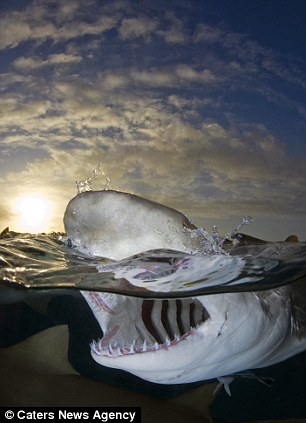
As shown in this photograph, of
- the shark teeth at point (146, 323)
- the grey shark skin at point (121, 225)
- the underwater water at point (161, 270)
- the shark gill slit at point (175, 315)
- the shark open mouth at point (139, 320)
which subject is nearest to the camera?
the shark teeth at point (146, 323)

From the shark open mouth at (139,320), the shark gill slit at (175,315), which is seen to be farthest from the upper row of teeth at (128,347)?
the shark gill slit at (175,315)

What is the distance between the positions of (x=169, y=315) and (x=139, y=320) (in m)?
0.44

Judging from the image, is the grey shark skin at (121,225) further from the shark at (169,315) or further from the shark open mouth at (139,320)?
the shark open mouth at (139,320)

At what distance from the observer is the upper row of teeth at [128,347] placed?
325cm

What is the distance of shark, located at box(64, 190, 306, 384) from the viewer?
3270 millimetres

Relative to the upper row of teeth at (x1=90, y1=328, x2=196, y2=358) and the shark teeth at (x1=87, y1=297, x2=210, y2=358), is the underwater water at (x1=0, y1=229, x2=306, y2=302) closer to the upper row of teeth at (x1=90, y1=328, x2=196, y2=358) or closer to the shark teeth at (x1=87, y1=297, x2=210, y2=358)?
the shark teeth at (x1=87, y1=297, x2=210, y2=358)

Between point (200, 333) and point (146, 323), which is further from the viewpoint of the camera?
point (146, 323)

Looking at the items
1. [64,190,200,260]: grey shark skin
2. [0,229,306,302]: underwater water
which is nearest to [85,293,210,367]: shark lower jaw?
[0,229,306,302]: underwater water

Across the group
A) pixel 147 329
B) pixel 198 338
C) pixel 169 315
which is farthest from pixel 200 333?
pixel 169 315

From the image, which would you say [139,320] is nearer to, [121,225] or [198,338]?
[121,225]

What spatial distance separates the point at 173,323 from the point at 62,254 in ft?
5.93

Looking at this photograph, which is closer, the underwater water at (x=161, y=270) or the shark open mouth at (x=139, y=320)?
the shark open mouth at (x=139, y=320)

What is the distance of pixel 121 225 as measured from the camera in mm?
4215

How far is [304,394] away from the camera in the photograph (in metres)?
11.0
